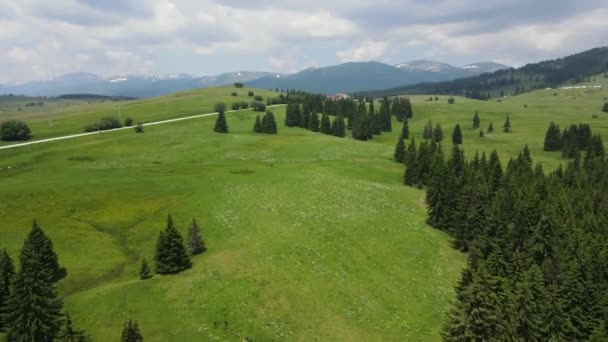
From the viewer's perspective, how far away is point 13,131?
11919 centimetres

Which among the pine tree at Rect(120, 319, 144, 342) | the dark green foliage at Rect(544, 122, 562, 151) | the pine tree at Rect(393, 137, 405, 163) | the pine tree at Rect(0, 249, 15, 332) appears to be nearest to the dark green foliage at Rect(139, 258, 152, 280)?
the pine tree at Rect(0, 249, 15, 332)

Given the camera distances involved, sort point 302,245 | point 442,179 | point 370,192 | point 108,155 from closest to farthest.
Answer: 1. point 302,245
2. point 442,179
3. point 370,192
4. point 108,155

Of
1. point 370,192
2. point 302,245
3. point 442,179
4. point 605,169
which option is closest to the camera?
point 302,245

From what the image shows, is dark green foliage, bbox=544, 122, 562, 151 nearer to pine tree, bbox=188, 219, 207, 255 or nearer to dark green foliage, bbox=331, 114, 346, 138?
dark green foliage, bbox=331, 114, 346, 138

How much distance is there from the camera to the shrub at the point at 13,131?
118 m

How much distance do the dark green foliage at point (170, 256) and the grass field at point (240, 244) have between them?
1.44m

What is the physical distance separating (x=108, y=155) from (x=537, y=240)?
95.9 metres

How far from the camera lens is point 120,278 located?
50.0 metres

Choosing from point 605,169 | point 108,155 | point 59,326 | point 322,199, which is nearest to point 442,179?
point 322,199

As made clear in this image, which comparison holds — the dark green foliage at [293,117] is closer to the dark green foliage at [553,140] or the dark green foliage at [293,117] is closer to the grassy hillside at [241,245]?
the grassy hillside at [241,245]

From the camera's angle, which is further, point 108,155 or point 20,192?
point 108,155

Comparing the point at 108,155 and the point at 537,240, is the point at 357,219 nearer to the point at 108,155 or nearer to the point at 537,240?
the point at 537,240

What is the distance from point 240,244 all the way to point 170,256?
10.2 metres

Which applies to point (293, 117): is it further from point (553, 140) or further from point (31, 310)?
point (31, 310)
